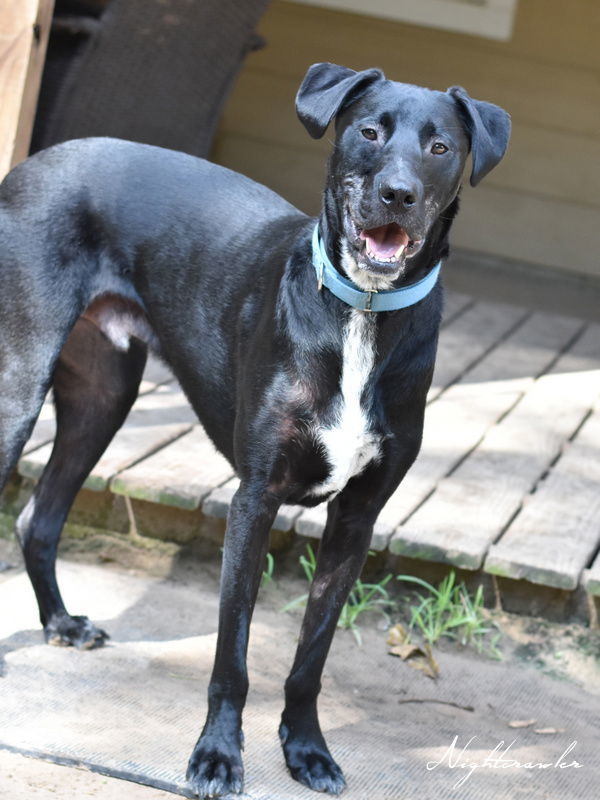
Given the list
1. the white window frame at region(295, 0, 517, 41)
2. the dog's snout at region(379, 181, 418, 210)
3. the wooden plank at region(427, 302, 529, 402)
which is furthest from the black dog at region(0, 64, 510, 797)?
the white window frame at region(295, 0, 517, 41)

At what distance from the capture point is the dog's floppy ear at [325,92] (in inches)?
98.7

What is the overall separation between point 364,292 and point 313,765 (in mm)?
1031

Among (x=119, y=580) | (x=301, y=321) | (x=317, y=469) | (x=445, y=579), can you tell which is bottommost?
(x=119, y=580)

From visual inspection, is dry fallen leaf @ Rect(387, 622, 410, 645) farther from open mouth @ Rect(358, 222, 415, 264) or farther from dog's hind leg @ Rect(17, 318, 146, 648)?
open mouth @ Rect(358, 222, 415, 264)

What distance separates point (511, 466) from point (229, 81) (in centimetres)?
212

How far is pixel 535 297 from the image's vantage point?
6547 millimetres

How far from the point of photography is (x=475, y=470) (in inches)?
156

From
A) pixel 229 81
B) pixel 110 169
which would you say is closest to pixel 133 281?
pixel 110 169

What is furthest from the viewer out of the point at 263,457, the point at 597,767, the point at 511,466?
the point at 511,466

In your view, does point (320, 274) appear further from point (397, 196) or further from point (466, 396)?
point (466, 396)

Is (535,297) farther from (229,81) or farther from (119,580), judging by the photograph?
(119,580)

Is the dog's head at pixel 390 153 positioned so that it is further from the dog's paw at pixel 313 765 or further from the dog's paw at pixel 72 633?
the dog's paw at pixel 72 633

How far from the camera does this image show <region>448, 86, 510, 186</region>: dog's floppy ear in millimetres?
2525

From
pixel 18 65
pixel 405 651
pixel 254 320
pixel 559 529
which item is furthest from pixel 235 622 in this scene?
pixel 18 65
